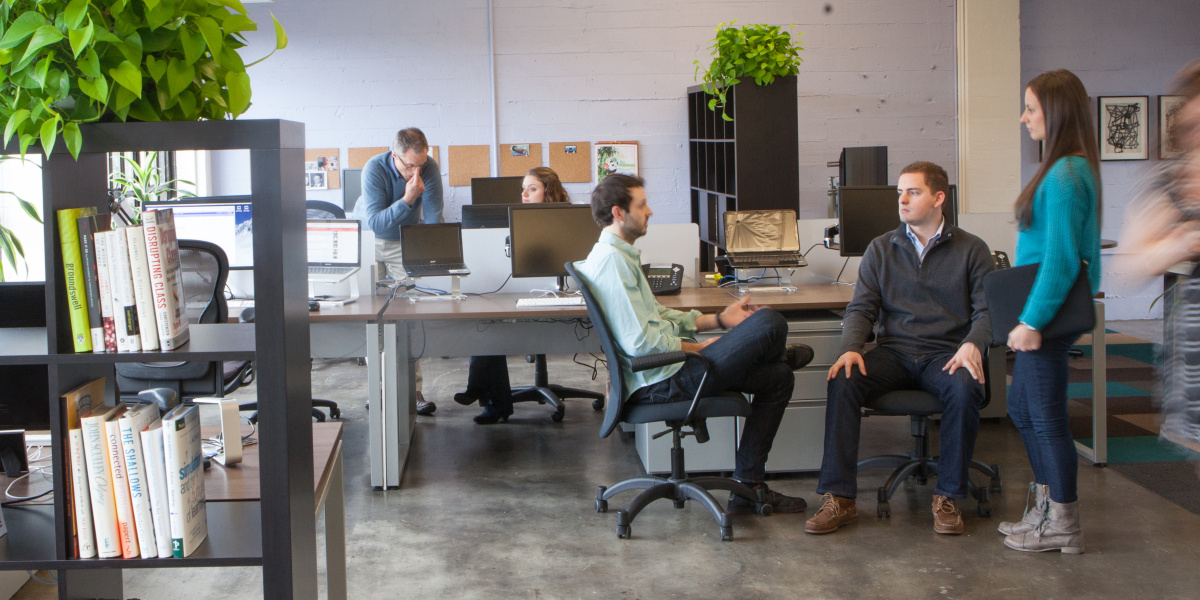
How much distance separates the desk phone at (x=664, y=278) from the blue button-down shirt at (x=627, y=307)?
86 centimetres

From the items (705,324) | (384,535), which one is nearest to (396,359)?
(384,535)

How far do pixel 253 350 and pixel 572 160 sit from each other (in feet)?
20.0

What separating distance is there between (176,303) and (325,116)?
20.2 feet

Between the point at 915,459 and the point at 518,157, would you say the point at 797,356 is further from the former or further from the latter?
the point at 518,157

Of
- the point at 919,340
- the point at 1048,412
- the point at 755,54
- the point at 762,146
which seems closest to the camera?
the point at 1048,412

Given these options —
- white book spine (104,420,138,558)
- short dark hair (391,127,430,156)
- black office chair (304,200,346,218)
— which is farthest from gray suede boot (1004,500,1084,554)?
black office chair (304,200,346,218)

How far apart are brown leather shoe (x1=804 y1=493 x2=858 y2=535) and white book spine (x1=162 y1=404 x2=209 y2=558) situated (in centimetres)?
220

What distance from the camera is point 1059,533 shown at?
9.93 feet

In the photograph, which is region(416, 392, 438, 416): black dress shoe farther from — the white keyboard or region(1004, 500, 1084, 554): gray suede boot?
region(1004, 500, 1084, 554): gray suede boot

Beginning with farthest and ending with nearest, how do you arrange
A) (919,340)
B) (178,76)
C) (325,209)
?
1. (325,209)
2. (919,340)
3. (178,76)

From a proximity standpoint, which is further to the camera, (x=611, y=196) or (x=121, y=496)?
(x=611, y=196)

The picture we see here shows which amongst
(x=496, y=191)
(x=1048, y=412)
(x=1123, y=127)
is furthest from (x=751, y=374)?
(x=1123, y=127)

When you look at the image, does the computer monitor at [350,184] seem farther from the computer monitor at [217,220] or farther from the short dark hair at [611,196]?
the short dark hair at [611,196]

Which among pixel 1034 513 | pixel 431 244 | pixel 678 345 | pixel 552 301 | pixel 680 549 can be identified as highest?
pixel 431 244
